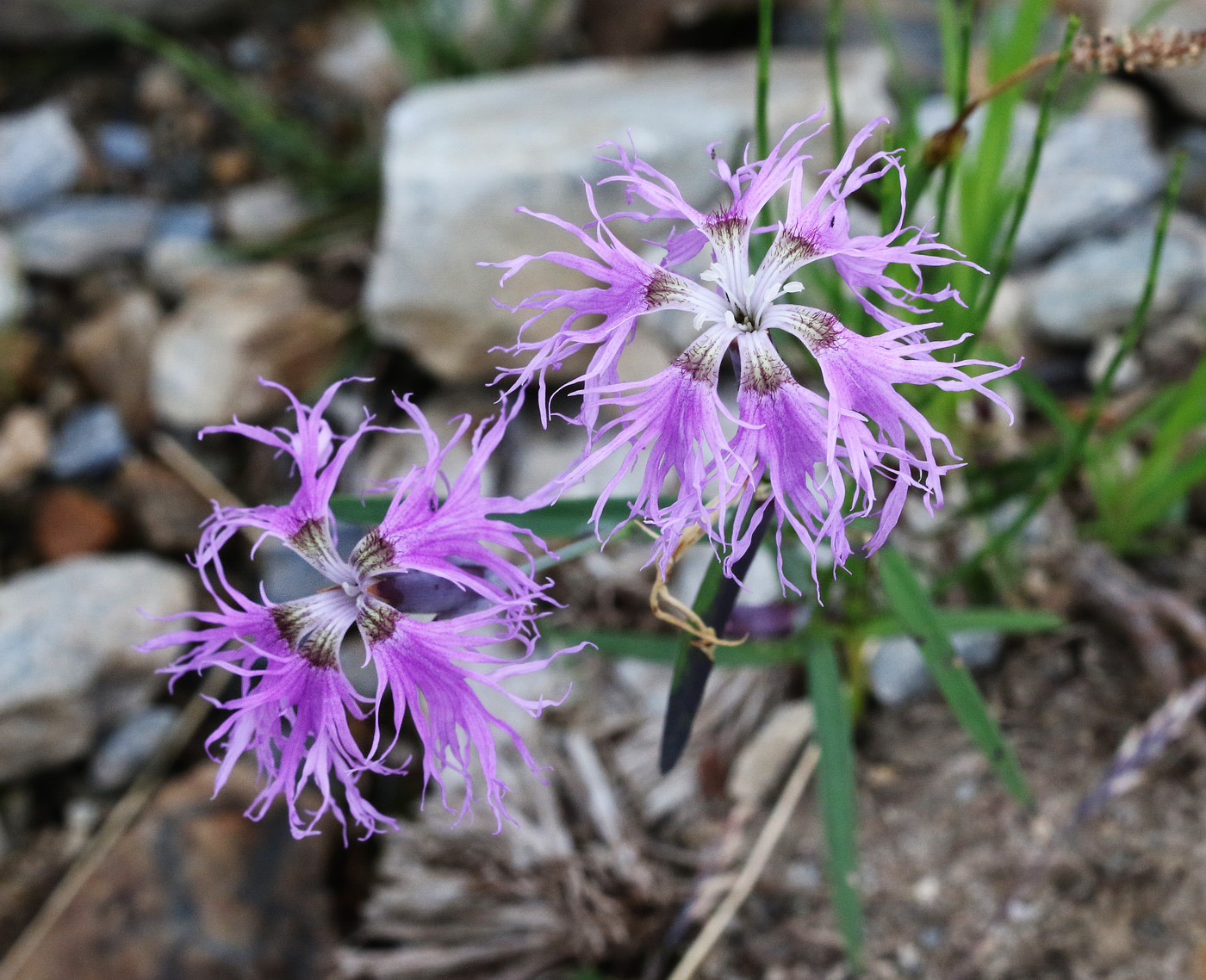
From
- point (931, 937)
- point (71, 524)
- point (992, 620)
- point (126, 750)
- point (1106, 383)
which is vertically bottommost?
point (126, 750)

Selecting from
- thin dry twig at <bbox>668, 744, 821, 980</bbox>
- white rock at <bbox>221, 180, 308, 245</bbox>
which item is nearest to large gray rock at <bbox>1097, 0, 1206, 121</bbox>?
thin dry twig at <bbox>668, 744, 821, 980</bbox>

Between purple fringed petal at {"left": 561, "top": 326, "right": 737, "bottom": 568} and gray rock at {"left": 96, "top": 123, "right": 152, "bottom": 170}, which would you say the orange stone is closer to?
gray rock at {"left": 96, "top": 123, "right": 152, "bottom": 170}

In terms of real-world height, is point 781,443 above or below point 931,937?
above

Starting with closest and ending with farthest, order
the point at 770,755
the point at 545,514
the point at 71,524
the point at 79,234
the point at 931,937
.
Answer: the point at 545,514 < the point at 931,937 < the point at 770,755 < the point at 71,524 < the point at 79,234

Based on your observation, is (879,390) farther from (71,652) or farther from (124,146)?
(124,146)

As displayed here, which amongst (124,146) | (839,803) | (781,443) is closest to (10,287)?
(124,146)

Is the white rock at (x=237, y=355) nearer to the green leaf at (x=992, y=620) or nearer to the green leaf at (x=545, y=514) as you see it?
the green leaf at (x=545, y=514)
